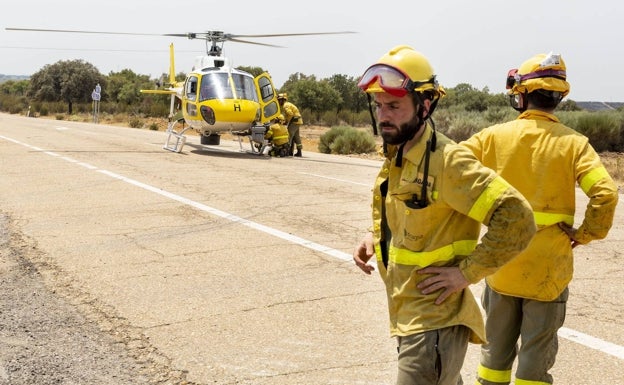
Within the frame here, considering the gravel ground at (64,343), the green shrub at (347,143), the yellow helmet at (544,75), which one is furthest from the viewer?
the green shrub at (347,143)

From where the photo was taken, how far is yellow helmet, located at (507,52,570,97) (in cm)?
383

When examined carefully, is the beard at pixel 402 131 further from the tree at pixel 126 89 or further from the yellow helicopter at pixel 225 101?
the tree at pixel 126 89

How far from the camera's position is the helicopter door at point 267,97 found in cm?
2097

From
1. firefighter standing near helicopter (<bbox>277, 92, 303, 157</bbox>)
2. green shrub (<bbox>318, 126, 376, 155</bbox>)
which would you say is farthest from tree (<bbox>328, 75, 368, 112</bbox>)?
firefighter standing near helicopter (<bbox>277, 92, 303, 157</bbox>)

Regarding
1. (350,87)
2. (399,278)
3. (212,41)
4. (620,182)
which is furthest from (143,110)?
(399,278)

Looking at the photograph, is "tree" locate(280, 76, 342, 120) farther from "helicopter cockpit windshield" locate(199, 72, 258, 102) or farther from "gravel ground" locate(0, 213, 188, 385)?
"gravel ground" locate(0, 213, 188, 385)

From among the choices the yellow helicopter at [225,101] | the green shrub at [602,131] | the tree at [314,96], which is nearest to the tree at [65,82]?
the tree at [314,96]

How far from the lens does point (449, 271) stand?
2.90 m

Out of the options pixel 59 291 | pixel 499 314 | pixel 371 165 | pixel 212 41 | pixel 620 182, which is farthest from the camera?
pixel 212 41

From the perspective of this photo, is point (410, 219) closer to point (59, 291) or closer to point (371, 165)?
point (59, 291)

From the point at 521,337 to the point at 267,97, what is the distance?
1782cm

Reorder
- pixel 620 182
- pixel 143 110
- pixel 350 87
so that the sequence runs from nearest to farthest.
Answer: pixel 620 182, pixel 143 110, pixel 350 87

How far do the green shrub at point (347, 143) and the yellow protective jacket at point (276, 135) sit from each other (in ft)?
18.1

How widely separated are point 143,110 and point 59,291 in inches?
2219
